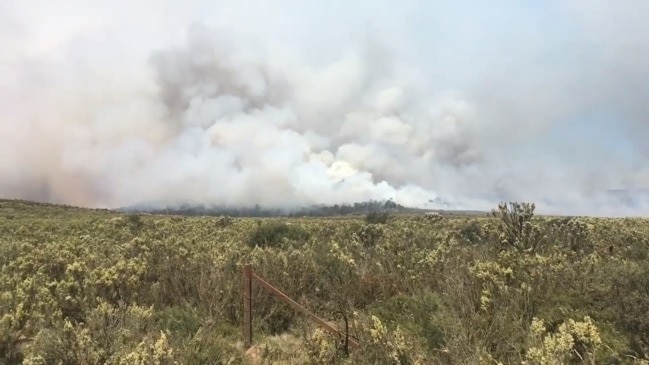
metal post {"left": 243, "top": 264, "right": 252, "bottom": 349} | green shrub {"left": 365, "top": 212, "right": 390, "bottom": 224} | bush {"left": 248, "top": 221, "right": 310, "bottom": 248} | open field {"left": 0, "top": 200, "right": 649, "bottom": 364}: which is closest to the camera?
open field {"left": 0, "top": 200, "right": 649, "bottom": 364}

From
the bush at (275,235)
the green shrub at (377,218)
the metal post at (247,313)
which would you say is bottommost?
the metal post at (247,313)

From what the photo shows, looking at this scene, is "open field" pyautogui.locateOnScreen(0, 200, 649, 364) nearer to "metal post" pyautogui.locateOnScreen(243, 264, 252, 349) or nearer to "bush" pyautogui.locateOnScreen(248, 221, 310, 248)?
"metal post" pyautogui.locateOnScreen(243, 264, 252, 349)

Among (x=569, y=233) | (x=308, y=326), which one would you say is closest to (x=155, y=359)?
(x=308, y=326)

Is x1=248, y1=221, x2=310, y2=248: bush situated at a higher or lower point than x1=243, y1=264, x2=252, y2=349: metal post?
higher

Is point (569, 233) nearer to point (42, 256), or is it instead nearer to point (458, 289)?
point (458, 289)

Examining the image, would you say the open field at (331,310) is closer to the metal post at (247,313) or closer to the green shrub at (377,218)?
the metal post at (247,313)

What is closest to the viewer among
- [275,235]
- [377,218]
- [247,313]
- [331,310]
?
[247,313]

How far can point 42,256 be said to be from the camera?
14594 mm

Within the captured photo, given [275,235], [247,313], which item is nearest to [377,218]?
[275,235]

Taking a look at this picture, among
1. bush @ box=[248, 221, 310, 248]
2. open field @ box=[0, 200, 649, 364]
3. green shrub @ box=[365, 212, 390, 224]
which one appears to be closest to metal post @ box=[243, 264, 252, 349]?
open field @ box=[0, 200, 649, 364]

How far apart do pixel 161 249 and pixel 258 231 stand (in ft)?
31.1

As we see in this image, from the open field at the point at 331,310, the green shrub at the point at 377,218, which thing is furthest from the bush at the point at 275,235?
the green shrub at the point at 377,218

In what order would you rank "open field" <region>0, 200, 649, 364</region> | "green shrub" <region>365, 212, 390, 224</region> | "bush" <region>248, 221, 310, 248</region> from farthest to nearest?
"green shrub" <region>365, 212, 390, 224</region> < "bush" <region>248, 221, 310, 248</region> < "open field" <region>0, 200, 649, 364</region>

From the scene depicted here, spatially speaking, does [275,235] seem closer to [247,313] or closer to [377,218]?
[247,313]
